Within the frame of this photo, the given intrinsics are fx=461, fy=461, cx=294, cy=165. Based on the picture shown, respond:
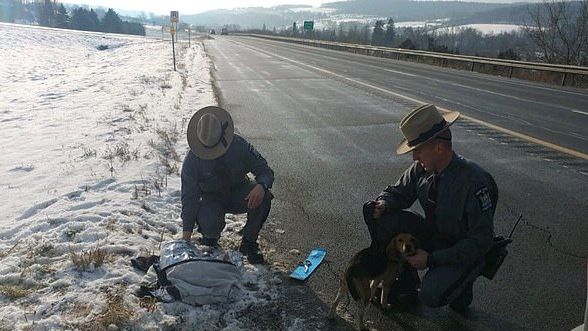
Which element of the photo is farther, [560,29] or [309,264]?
[560,29]

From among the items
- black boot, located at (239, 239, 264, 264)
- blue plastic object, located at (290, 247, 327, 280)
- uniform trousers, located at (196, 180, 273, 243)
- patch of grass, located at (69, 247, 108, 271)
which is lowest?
blue plastic object, located at (290, 247, 327, 280)

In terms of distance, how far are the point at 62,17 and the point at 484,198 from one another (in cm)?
12945

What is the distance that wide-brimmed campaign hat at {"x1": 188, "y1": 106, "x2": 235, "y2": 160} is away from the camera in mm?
3785

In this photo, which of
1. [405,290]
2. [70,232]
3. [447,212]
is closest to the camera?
[447,212]

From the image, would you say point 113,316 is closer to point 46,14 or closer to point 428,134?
point 428,134

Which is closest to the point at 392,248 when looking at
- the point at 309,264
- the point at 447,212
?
the point at 447,212

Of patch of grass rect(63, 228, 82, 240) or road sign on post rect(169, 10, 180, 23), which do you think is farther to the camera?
road sign on post rect(169, 10, 180, 23)

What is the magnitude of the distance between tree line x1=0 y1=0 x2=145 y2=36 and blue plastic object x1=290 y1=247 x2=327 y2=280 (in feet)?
413

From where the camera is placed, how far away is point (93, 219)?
4477mm

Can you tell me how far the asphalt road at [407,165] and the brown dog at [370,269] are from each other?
0.25 m

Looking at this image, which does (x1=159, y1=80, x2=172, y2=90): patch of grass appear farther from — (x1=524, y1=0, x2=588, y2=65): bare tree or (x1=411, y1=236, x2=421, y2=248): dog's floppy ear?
(x1=524, y1=0, x2=588, y2=65): bare tree

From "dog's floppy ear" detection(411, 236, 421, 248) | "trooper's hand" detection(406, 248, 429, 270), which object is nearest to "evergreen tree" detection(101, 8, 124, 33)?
"dog's floppy ear" detection(411, 236, 421, 248)

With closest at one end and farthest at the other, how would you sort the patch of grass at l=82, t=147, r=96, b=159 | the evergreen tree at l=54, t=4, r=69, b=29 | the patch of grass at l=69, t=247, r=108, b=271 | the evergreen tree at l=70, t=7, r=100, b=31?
1. the patch of grass at l=69, t=247, r=108, b=271
2. the patch of grass at l=82, t=147, r=96, b=159
3. the evergreen tree at l=54, t=4, r=69, b=29
4. the evergreen tree at l=70, t=7, r=100, b=31

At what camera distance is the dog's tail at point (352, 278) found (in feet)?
9.80
